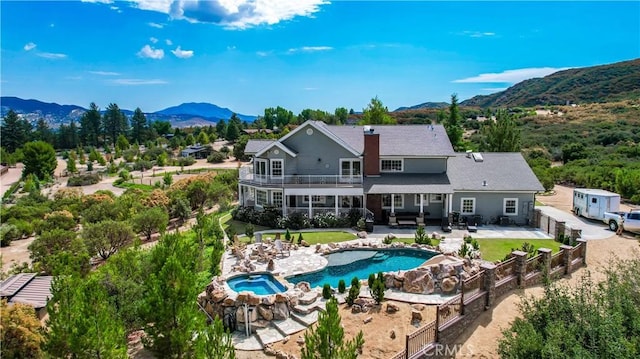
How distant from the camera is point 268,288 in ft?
56.2

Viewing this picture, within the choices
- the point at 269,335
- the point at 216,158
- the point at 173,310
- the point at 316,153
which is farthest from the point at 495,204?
the point at 216,158

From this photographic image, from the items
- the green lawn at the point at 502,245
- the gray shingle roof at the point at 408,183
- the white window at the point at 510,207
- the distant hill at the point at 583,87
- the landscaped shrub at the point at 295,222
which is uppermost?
the distant hill at the point at 583,87

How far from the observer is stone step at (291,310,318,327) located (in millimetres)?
14102

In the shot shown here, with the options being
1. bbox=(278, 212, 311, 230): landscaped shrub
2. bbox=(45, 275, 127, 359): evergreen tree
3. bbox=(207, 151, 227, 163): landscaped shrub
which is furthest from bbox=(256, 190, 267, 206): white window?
bbox=(207, 151, 227, 163): landscaped shrub

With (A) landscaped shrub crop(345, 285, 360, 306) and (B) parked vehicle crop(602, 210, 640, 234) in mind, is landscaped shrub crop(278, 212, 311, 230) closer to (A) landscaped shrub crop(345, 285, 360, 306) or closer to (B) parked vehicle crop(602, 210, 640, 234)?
(A) landscaped shrub crop(345, 285, 360, 306)

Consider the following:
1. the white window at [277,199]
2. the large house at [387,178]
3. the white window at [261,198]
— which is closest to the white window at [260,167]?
the large house at [387,178]

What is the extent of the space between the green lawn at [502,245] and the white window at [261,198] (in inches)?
589

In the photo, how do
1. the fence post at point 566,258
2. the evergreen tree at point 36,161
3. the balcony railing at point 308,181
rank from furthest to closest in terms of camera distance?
1. the evergreen tree at point 36,161
2. the balcony railing at point 308,181
3. the fence post at point 566,258

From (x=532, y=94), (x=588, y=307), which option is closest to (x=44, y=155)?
(x=588, y=307)

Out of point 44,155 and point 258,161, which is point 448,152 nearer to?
point 258,161

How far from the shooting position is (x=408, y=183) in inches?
1097

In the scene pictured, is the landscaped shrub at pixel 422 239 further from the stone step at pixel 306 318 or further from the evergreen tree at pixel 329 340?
the evergreen tree at pixel 329 340

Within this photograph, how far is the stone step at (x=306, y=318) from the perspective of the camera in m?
14.1

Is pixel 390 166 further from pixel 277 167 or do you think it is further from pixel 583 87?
pixel 583 87
